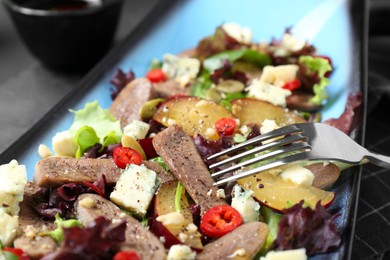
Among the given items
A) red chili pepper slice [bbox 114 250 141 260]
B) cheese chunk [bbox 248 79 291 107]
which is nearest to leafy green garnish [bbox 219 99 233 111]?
cheese chunk [bbox 248 79 291 107]

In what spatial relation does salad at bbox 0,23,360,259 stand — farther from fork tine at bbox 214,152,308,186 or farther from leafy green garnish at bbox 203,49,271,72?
leafy green garnish at bbox 203,49,271,72

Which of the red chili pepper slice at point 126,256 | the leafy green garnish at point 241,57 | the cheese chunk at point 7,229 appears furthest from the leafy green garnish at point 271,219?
the leafy green garnish at point 241,57

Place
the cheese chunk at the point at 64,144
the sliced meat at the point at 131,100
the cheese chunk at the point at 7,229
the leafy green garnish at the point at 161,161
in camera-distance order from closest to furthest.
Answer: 1. the cheese chunk at the point at 7,229
2. the leafy green garnish at the point at 161,161
3. the cheese chunk at the point at 64,144
4. the sliced meat at the point at 131,100

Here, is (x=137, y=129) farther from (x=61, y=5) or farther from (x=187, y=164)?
(x=61, y=5)

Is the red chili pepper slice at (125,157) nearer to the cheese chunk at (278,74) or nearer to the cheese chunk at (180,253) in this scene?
the cheese chunk at (180,253)

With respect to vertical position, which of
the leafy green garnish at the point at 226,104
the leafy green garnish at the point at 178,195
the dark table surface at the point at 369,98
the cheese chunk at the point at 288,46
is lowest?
the dark table surface at the point at 369,98

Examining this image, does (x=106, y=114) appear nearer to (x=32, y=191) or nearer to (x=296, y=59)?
(x=32, y=191)
